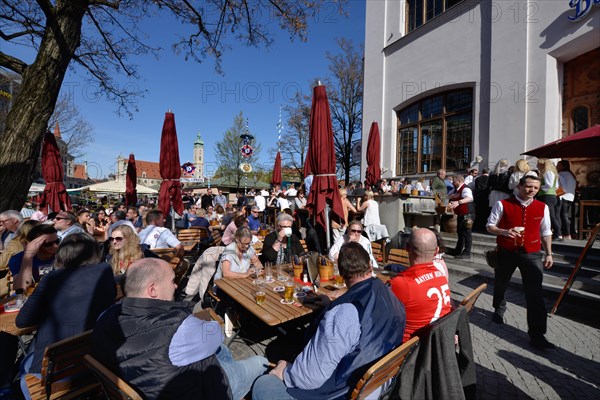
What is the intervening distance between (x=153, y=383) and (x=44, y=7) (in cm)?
663

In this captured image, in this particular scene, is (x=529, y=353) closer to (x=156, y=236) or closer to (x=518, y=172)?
(x=518, y=172)

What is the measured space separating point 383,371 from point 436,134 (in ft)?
39.4

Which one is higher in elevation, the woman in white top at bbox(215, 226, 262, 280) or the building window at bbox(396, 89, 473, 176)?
the building window at bbox(396, 89, 473, 176)

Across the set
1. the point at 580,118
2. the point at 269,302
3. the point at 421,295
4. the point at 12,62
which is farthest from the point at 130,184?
the point at 580,118

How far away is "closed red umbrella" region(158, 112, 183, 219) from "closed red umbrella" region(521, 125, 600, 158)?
24.1 ft

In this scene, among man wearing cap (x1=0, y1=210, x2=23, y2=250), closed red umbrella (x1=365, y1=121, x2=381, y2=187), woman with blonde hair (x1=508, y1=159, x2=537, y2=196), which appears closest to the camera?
man wearing cap (x1=0, y1=210, x2=23, y2=250)

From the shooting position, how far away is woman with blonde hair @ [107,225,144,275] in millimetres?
3773

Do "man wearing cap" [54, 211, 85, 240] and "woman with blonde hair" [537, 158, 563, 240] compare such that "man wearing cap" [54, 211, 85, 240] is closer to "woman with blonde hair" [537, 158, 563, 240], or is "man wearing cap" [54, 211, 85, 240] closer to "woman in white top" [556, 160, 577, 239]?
"woman with blonde hair" [537, 158, 563, 240]

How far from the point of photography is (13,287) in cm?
312

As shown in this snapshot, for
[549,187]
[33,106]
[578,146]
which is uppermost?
[33,106]

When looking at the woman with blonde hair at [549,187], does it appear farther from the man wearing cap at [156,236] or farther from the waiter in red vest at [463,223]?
the man wearing cap at [156,236]

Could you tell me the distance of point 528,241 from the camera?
3.50m

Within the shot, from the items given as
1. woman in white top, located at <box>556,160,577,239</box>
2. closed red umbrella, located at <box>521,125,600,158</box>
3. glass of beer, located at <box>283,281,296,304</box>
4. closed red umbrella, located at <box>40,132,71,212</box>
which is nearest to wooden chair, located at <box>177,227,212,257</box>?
closed red umbrella, located at <box>40,132,71,212</box>

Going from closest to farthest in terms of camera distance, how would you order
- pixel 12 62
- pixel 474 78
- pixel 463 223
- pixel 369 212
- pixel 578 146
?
pixel 578 146
pixel 12 62
pixel 463 223
pixel 369 212
pixel 474 78
